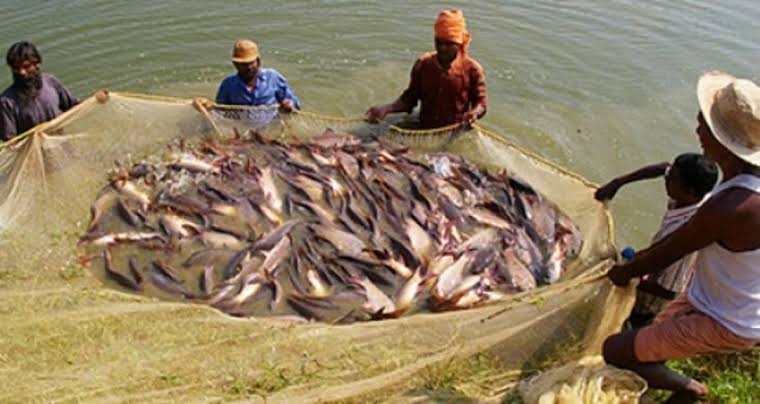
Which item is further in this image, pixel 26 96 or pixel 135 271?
pixel 26 96

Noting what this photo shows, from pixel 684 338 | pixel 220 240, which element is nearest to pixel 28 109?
pixel 220 240

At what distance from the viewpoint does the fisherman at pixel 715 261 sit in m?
2.98

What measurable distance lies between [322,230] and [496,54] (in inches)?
236

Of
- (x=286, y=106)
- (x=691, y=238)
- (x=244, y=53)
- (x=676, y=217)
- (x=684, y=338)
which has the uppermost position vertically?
(x=244, y=53)

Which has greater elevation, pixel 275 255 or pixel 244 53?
pixel 244 53

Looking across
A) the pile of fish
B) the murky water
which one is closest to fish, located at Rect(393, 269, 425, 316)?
the pile of fish

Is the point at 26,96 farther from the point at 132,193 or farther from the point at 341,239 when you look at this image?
the point at 341,239

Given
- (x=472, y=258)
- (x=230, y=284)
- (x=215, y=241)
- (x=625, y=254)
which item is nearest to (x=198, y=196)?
(x=215, y=241)

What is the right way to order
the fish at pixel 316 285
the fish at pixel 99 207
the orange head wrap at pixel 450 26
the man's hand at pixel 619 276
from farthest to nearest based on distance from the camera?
1. the orange head wrap at pixel 450 26
2. the fish at pixel 99 207
3. the fish at pixel 316 285
4. the man's hand at pixel 619 276

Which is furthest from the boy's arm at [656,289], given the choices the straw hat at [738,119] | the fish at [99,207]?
the fish at [99,207]

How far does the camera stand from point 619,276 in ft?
12.4

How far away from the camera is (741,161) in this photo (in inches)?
119

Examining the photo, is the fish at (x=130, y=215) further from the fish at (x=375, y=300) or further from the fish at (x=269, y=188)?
the fish at (x=375, y=300)

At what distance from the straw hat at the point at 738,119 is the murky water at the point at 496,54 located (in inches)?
171
